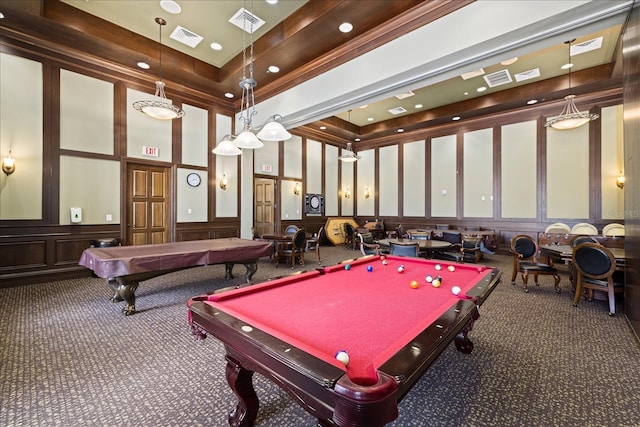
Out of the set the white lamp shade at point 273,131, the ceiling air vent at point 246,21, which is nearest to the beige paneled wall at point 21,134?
the ceiling air vent at point 246,21

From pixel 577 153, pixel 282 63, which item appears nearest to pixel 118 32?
pixel 282 63

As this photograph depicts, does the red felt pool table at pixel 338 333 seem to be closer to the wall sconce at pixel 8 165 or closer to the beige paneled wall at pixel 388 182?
the wall sconce at pixel 8 165

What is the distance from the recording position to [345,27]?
4168 millimetres

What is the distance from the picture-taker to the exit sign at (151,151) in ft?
19.3

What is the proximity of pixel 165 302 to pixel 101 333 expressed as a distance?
0.97m

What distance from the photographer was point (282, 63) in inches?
205

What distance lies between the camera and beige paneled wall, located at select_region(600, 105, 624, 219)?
6277 mm

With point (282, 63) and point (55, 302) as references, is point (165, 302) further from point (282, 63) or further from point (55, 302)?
point (282, 63)

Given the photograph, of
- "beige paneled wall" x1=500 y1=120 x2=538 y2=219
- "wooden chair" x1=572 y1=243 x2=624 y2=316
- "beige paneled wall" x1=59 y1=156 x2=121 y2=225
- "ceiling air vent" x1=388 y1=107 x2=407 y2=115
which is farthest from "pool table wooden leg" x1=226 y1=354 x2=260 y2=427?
"beige paneled wall" x1=500 y1=120 x2=538 y2=219

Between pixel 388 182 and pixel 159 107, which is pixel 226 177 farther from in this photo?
pixel 388 182

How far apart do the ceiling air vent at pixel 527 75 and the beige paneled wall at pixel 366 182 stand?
16.7 ft

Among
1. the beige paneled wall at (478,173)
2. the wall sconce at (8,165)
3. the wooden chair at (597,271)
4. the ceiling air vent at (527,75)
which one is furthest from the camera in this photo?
the beige paneled wall at (478,173)

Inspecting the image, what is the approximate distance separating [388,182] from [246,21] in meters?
7.21

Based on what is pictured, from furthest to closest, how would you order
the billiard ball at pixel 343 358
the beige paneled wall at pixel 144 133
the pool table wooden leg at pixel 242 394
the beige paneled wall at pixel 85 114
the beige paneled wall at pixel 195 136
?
1. the beige paneled wall at pixel 195 136
2. the beige paneled wall at pixel 144 133
3. the beige paneled wall at pixel 85 114
4. the pool table wooden leg at pixel 242 394
5. the billiard ball at pixel 343 358
